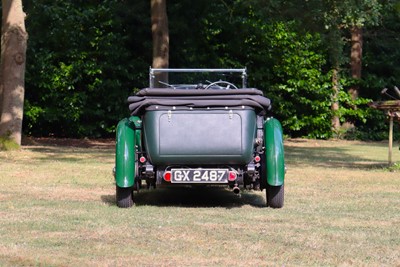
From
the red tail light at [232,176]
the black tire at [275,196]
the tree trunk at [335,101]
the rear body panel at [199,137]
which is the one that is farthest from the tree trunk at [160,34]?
the red tail light at [232,176]

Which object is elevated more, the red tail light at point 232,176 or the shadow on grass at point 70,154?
the red tail light at point 232,176

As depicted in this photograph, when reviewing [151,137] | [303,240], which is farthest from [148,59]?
[303,240]

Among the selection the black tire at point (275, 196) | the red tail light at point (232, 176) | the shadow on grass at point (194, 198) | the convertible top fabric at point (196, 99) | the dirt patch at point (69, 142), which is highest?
the convertible top fabric at point (196, 99)

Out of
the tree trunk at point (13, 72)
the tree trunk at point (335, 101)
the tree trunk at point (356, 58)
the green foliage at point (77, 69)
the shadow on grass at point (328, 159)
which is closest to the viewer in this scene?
the shadow on grass at point (328, 159)

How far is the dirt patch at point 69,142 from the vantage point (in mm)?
23734

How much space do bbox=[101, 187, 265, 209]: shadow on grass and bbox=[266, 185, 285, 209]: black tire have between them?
27 cm

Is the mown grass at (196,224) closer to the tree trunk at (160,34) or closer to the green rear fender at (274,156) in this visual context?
the green rear fender at (274,156)

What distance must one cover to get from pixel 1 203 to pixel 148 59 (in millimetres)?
17634

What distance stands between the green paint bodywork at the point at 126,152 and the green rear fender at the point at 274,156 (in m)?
1.38

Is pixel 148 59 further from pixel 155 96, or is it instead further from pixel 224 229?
pixel 224 229

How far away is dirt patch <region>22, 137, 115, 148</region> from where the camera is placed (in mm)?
23734

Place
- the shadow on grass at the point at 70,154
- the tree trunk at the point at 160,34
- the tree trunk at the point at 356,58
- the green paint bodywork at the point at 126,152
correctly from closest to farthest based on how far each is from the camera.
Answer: the green paint bodywork at the point at 126,152, the shadow on grass at the point at 70,154, the tree trunk at the point at 160,34, the tree trunk at the point at 356,58

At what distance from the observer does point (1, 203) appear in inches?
390

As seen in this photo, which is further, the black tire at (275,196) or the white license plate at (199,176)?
the black tire at (275,196)
